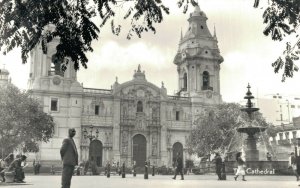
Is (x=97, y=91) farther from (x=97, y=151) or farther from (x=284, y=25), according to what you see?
(x=284, y=25)

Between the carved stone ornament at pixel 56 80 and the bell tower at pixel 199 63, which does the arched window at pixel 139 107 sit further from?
the carved stone ornament at pixel 56 80

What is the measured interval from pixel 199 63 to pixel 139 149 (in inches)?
555

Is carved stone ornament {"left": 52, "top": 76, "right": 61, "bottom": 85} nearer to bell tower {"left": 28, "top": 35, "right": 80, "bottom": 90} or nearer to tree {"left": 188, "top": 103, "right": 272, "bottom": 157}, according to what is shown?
bell tower {"left": 28, "top": 35, "right": 80, "bottom": 90}

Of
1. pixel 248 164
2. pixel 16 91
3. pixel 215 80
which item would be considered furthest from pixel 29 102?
pixel 215 80

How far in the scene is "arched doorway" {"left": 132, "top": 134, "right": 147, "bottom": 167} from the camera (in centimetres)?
5128

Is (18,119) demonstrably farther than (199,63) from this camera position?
No

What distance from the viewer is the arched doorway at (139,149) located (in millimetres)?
51281

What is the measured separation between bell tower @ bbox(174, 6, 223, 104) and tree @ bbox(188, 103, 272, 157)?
1069cm

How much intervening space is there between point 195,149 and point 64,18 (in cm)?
4037

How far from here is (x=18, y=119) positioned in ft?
115

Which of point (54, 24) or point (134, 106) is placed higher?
point (134, 106)

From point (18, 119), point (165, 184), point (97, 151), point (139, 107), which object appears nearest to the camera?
point (165, 184)

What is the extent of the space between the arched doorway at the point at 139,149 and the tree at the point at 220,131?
8.70 meters

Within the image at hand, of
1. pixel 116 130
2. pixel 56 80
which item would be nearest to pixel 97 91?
pixel 116 130
